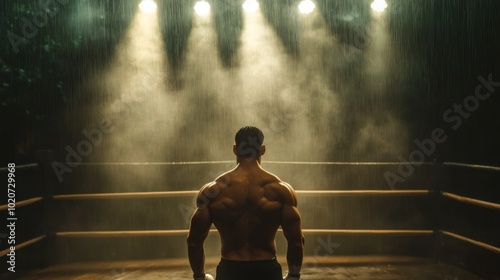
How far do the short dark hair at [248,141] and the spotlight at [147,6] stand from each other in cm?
606

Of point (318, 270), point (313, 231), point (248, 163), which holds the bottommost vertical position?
point (318, 270)

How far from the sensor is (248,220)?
10.4 ft

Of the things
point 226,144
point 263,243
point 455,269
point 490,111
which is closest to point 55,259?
point 226,144

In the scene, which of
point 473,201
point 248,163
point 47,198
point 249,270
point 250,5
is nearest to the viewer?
point 249,270

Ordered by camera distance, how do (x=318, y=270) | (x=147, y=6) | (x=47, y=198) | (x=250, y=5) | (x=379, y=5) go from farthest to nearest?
(x=250, y=5) < (x=147, y=6) < (x=379, y=5) < (x=47, y=198) < (x=318, y=270)

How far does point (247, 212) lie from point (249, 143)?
0.44 metres

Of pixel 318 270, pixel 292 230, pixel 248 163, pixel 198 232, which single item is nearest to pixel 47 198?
pixel 318 270

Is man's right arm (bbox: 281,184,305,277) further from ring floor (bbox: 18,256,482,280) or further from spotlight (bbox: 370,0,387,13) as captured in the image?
spotlight (bbox: 370,0,387,13)

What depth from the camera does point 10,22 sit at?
395 inches

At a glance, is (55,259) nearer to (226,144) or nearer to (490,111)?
(226,144)

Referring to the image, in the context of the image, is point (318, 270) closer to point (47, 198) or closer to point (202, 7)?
point (47, 198)

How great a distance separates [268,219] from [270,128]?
262 inches

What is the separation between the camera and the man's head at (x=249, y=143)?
3.22 metres

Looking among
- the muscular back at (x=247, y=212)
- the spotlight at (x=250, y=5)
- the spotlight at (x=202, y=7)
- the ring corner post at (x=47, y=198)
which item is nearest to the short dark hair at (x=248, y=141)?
the muscular back at (x=247, y=212)
